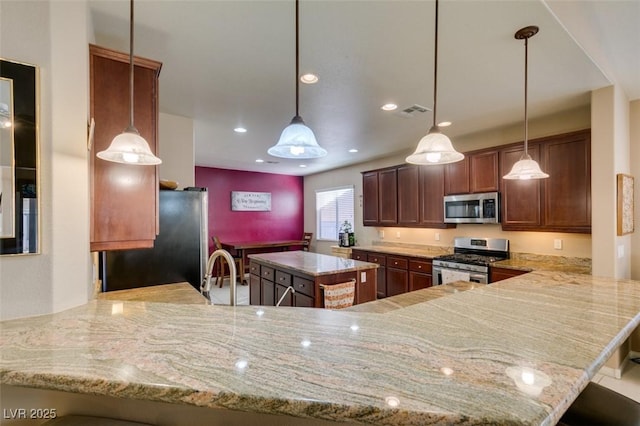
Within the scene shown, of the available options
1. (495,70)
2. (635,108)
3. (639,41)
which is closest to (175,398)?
(495,70)

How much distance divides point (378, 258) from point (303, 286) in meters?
2.20

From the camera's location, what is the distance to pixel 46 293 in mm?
1246

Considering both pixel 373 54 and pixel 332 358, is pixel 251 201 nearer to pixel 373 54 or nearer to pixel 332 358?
pixel 373 54

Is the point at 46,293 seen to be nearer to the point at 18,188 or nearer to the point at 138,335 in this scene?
the point at 18,188

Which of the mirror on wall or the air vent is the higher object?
the air vent

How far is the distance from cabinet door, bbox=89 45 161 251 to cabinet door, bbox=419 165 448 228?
393cm

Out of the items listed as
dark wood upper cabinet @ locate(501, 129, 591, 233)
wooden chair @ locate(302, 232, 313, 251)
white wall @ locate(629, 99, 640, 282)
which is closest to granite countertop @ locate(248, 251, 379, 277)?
dark wood upper cabinet @ locate(501, 129, 591, 233)

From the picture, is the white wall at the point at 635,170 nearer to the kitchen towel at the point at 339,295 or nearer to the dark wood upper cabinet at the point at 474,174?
the dark wood upper cabinet at the point at 474,174

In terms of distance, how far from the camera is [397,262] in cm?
487

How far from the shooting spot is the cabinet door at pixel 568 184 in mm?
3158

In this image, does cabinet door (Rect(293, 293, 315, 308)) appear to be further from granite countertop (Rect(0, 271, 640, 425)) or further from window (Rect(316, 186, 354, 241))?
window (Rect(316, 186, 354, 241))

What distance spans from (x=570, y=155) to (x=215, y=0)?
3.65 meters

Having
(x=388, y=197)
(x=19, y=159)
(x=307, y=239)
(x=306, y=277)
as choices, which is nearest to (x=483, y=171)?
(x=388, y=197)

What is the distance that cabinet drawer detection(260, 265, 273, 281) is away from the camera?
407 centimetres
